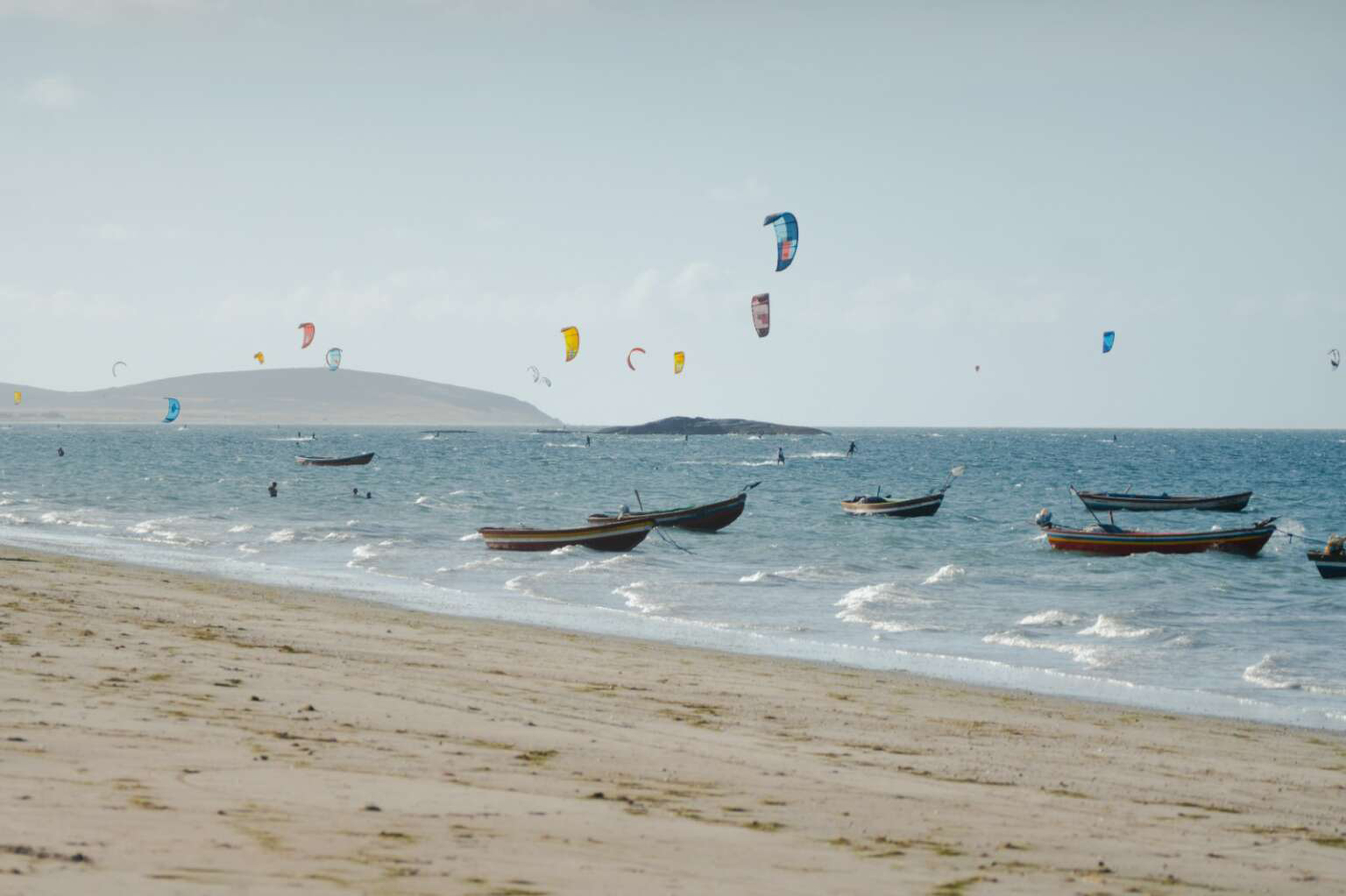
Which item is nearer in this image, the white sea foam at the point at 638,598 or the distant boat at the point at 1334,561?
the white sea foam at the point at 638,598

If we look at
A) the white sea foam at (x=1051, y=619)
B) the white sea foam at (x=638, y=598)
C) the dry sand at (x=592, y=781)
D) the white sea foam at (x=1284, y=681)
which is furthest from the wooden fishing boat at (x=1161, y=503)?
the dry sand at (x=592, y=781)

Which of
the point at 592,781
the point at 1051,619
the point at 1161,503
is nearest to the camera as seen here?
the point at 592,781

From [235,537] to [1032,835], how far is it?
1136 inches

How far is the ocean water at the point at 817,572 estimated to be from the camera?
49.5 ft

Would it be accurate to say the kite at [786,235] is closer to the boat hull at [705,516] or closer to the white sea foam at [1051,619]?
the boat hull at [705,516]

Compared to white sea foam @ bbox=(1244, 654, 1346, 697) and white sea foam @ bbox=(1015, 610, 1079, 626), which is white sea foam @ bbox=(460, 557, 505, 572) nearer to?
white sea foam @ bbox=(1015, 610, 1079, 626)

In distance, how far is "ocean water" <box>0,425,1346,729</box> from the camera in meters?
15.1

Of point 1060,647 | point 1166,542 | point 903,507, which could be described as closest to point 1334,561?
point 1166,542

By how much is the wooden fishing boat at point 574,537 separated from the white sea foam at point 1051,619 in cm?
1249

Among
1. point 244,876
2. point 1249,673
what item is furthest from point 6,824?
point 1249,673

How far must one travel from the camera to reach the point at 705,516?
35438mm

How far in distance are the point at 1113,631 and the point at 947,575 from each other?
764 centimetres

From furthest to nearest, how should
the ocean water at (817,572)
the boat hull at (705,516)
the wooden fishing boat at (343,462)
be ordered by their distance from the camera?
the wooden fishing boat at (343,462) → the boat hull at (705,516) → the ocean water at (817,572)

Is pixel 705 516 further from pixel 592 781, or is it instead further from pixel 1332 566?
pixel 592 781
